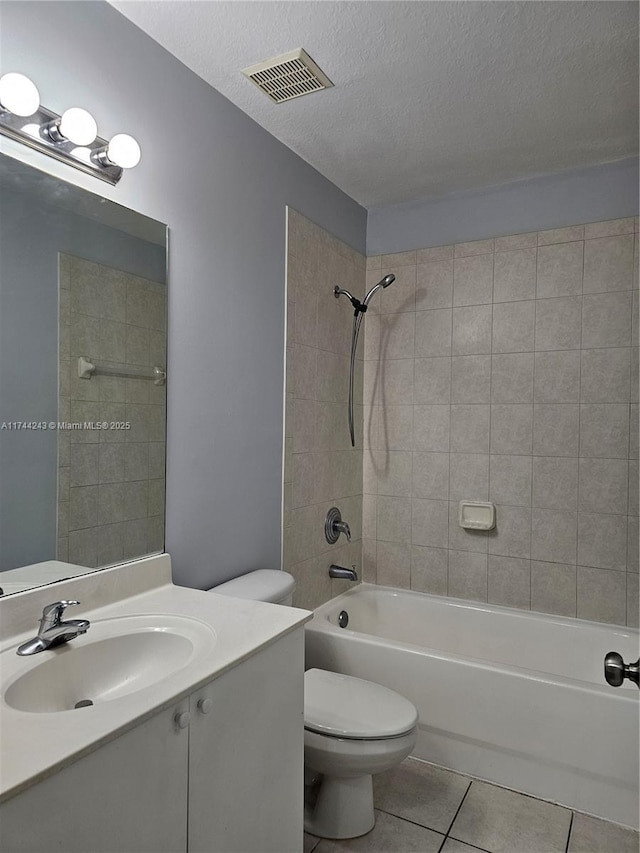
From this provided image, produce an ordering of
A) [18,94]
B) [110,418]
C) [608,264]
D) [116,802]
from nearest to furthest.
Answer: [116,802], [18,94], [110,418], [608,264]

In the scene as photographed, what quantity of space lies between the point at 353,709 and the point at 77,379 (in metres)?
1.30

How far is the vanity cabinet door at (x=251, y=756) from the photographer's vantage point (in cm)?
113

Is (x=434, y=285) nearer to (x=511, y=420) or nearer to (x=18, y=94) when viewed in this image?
(x=511, y=420)

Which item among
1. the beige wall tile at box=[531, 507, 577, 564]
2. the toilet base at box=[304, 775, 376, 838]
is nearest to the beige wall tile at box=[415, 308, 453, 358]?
the beige wall tile at box=[531, 507, 577, 564]

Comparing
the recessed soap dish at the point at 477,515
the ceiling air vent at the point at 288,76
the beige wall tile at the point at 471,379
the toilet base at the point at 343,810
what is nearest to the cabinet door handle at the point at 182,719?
the toilet base at the point at 343,810

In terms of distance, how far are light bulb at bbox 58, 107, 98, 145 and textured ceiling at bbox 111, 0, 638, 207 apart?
439 mm

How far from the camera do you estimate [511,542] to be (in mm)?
2711

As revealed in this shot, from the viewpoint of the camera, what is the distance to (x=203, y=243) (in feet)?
6.33

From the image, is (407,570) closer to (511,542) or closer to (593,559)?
(511,542)

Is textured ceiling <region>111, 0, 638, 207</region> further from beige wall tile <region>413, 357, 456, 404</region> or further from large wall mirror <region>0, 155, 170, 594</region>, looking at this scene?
beige wall tile <region>413, 357, 456, 404</region>

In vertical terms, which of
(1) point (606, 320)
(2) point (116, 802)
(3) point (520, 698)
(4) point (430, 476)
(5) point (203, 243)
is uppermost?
(5) point (203, 243)

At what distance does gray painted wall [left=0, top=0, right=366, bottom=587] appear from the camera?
1.50 meters

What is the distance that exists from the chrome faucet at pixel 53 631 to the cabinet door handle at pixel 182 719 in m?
0.35

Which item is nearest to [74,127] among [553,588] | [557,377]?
[557,377]
